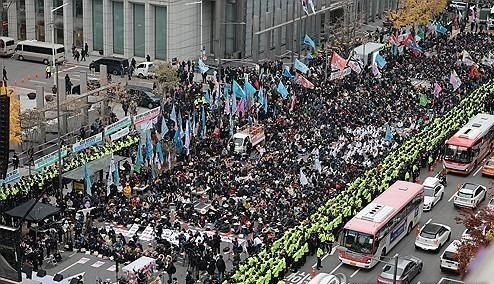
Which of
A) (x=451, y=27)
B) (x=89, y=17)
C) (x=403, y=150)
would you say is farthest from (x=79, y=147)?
(x=451, y=27)

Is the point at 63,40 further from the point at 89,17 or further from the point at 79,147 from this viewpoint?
the point at 79,147

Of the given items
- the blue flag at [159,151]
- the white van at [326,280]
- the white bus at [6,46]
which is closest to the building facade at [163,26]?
the white bus at [6,46]

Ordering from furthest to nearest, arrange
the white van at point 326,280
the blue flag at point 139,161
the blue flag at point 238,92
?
the blue flag at point 238,92 → the blue flag at point 139,161 → the white van at point 326,280

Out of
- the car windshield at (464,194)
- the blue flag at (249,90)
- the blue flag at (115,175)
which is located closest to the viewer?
the car windshield at (464,194)

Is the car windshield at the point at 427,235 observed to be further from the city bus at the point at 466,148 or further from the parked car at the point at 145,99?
the parked car at the point at 145,99

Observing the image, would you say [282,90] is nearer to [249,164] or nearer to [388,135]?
[388,135]

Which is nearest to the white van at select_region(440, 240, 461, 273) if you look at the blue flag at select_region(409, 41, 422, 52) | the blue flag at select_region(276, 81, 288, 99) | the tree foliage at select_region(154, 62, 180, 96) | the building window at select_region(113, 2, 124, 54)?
the blue flag at select_region(276, 81, 288, 99)

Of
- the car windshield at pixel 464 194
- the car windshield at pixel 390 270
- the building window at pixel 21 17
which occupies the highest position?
the building window at pixel 21 17
